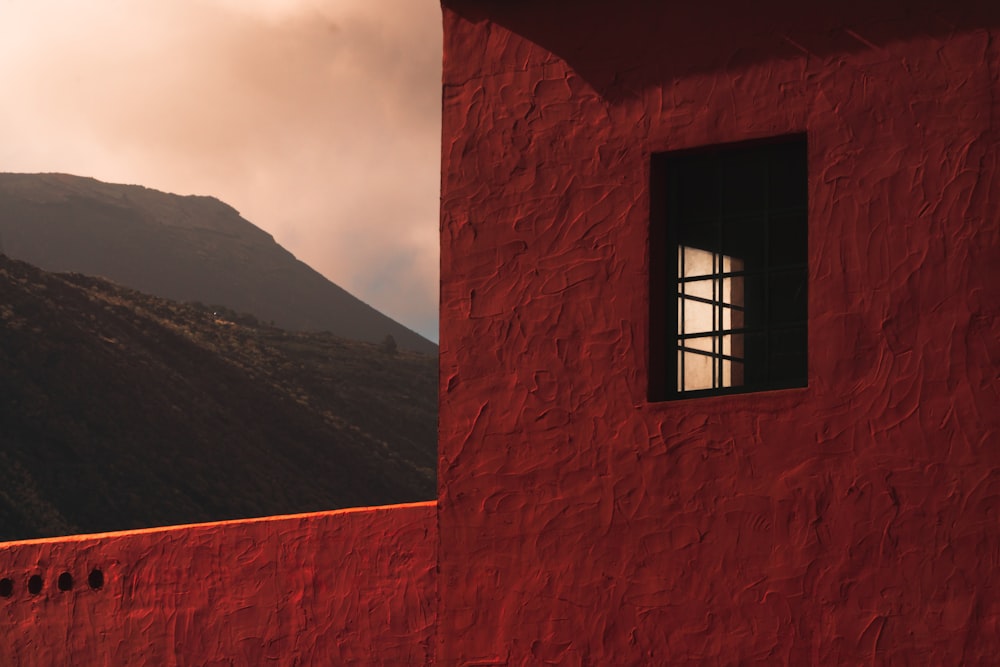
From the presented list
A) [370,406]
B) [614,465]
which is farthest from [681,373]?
[370,406]

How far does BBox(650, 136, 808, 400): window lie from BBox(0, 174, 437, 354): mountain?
376 feet

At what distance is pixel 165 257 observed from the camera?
14162cm

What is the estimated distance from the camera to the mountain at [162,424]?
44.8 meters

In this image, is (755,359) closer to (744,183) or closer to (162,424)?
(744,183)

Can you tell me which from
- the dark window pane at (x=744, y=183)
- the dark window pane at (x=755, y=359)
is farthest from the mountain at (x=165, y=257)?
the dark window pane at (x=744, y=183)

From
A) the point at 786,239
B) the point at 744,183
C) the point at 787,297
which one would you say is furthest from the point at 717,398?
the point at 744,183

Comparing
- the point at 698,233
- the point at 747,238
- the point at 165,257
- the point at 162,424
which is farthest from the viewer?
the point at 165,257

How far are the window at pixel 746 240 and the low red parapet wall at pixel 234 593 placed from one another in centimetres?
167

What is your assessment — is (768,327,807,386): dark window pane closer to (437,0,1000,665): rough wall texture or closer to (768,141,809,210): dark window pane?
(437,0,1000,665): rough wall texture

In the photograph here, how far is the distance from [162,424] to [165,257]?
91.5 metres

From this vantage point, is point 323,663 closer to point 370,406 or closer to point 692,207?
point 692,207

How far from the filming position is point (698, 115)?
7.34 meters

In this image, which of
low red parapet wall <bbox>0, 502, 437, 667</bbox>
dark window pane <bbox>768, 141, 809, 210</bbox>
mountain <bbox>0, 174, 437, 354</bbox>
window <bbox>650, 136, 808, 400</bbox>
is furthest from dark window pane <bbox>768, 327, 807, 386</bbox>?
mountain <bbox>0, 174, 437, 354</bbox>

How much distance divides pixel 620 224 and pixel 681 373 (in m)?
0.82
